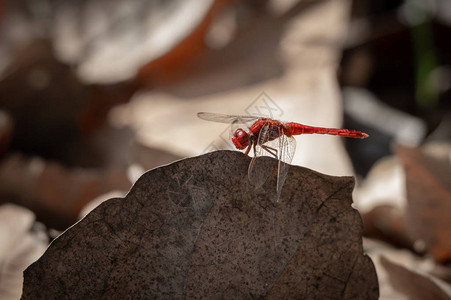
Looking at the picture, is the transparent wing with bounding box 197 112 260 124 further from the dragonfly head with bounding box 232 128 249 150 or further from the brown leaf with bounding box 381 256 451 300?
the brown leaf with bounding box 381 256 451 300

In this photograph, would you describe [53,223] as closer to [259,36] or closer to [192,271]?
[192,271]

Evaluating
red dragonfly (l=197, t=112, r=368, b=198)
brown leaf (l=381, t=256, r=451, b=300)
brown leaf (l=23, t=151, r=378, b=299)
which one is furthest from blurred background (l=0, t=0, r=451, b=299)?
brown leaf (l=23, t=151, r=378, b=299)

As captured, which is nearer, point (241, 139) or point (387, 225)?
point (241, 139)

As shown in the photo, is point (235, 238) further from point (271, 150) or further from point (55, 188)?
point (55, 188)

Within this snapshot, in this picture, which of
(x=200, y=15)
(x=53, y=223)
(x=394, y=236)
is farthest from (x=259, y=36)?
(x=53, y=223)

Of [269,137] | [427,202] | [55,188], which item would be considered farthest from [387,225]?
[55,188]

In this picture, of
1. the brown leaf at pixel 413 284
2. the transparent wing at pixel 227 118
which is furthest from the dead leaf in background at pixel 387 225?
the transparent wing at pixel 227 118

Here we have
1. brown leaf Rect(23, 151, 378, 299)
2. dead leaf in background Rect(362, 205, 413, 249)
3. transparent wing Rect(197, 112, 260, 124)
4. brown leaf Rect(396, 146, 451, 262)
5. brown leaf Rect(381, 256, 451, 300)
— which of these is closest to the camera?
brown leaf Rect(23, 151, 378, 299)
